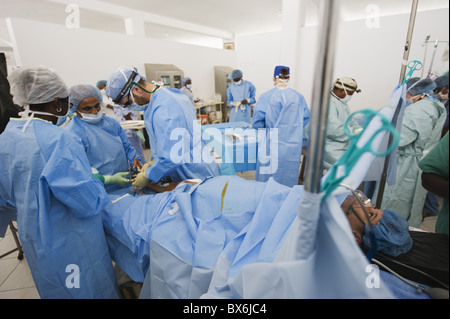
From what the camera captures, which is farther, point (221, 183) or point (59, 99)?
point (221, 183)

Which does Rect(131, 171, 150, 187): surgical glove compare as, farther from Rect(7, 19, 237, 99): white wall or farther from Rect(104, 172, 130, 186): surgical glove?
Rect(7, 19, 237, 99): white wall

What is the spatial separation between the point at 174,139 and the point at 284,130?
132 cm

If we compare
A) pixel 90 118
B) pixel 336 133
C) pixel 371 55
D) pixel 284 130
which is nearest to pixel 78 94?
pixel 90 118

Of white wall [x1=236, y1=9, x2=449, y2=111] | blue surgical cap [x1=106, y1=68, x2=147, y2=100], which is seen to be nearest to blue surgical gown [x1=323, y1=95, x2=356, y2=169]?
blue surgical cap [x1=106, y1=68, x2=147, y2=100]

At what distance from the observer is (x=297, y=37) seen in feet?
13.3

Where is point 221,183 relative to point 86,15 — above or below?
below

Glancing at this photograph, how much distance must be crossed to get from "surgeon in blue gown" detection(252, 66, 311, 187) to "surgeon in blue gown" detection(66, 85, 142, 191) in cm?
136

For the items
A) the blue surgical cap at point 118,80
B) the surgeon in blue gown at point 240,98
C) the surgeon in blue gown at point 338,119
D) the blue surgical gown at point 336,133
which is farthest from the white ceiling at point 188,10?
the blue surgical cap at point 118,80

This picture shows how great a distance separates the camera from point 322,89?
45 cm

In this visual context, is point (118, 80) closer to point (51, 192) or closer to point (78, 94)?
point (78, 94)

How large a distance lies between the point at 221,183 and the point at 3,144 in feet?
3.51

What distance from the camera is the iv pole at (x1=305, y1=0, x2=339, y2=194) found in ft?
1.39
